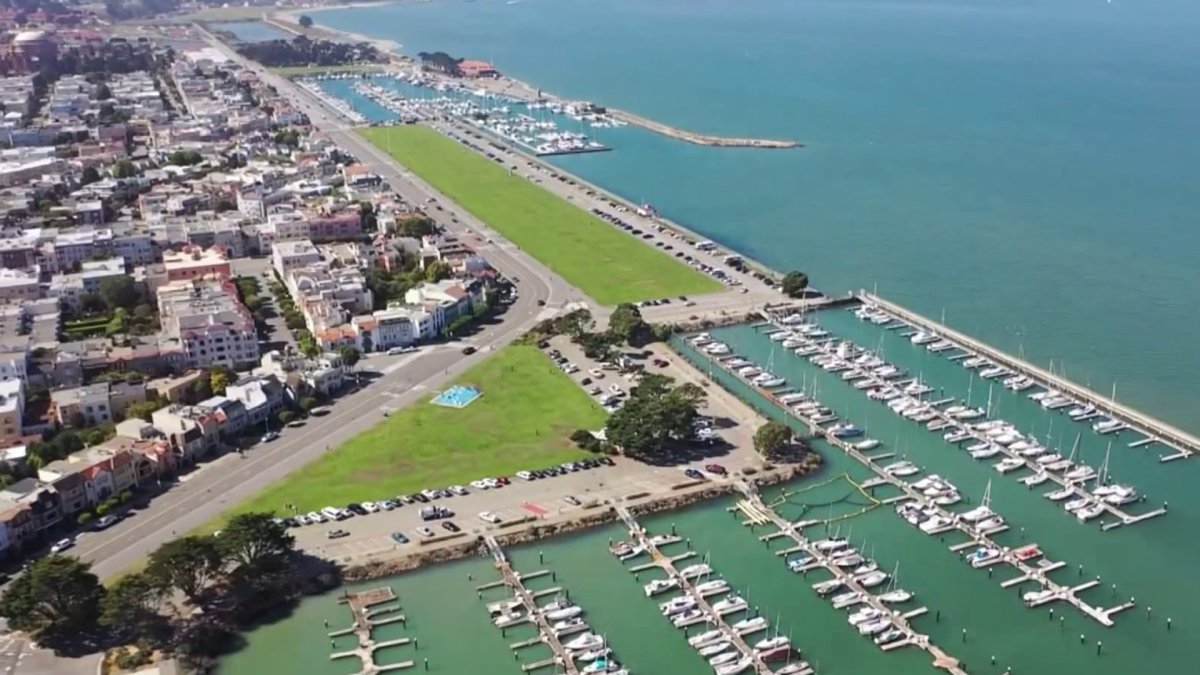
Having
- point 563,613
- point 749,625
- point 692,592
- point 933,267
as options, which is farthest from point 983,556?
point 933,267

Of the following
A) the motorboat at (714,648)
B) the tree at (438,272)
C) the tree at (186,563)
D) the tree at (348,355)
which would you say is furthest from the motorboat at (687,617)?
the tree at (438,272)

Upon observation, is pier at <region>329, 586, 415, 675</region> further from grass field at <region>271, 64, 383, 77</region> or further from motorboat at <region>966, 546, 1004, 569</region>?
grass field at <region>271, 64, 383, 77</region>

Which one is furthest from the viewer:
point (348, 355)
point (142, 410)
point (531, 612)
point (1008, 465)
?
point (348, 355)

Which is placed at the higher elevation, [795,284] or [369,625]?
[795,284]

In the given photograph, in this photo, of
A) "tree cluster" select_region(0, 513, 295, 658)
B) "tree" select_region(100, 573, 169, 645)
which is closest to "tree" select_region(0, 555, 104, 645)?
"tree cluster" select_region(0, 513, 295, 658)

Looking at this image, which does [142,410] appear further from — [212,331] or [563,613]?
[563,613]

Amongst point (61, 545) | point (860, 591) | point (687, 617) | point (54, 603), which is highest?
point (860, 591)
